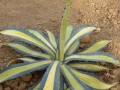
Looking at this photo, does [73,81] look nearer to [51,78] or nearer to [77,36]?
[51,78]

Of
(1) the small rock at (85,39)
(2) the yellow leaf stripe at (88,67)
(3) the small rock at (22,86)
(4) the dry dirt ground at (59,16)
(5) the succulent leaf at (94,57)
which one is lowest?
(3) the small rock at (22,86)

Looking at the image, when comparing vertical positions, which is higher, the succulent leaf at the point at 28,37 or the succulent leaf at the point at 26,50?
the succulent leaf at the point at 28,37

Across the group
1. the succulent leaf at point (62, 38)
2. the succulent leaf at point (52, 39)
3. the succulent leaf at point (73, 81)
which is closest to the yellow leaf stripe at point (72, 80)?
the succulent leaf at point (73, 81)

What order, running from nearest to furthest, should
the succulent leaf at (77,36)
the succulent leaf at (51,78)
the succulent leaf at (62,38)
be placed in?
the succulent leaf at (51,78)
the succulent leaf at (62,38)
the succulent leaf at (77,36)

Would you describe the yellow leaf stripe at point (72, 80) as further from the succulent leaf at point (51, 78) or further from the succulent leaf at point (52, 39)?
the succulent leaf at point (52, 39)

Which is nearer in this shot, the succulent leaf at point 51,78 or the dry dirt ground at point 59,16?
the succulent leaf at point 51,78

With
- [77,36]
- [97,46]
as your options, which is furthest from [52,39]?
[97,46]

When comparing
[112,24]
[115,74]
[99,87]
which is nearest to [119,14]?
[112,24]

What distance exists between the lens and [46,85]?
1.58 metres

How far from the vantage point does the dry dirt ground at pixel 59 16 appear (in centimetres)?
215

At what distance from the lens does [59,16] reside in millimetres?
2299

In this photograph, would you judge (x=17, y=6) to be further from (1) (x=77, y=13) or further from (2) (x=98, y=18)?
(2) (x=98, y=18)

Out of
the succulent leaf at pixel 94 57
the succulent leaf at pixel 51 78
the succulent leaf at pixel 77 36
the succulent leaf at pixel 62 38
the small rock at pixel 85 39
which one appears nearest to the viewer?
the succulent leaf at pixel 51 78

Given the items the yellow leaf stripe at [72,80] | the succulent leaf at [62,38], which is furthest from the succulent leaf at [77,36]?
the yellow leaf stripe at [72,80]
